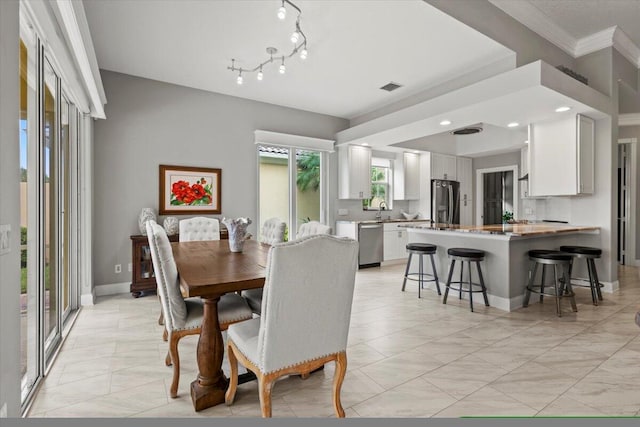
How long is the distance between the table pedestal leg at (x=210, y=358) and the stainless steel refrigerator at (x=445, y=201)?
19.4ft

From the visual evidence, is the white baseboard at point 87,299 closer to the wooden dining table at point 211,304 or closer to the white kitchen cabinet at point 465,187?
the wooden dining table at point 211,304

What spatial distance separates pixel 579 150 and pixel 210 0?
4524mm

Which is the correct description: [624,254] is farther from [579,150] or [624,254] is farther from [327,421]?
[327,421]

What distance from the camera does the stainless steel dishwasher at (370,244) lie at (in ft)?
19.7

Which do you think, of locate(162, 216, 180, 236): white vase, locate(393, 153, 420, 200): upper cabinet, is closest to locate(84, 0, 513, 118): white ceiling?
Answer: locate(162, 216, 180, 236): white vase

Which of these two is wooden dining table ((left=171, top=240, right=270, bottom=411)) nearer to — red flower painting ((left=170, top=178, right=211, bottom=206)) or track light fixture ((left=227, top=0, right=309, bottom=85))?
track light fixture ((left=227, top=0, right=309, bottom=85))

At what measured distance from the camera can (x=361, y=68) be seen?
4180 millimetres

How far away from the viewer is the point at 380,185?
23.0ft

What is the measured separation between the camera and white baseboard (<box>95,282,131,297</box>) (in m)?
4.18

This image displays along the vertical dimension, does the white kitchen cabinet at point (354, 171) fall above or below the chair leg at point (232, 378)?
above

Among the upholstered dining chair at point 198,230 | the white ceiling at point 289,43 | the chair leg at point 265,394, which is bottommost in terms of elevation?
the chair leg at point 265,394

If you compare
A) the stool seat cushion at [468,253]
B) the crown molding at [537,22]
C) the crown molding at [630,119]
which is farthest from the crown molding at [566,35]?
the stool seat cushion at [468,253]

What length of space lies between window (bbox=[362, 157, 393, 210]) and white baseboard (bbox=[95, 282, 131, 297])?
427cm

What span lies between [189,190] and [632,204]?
7.82m
